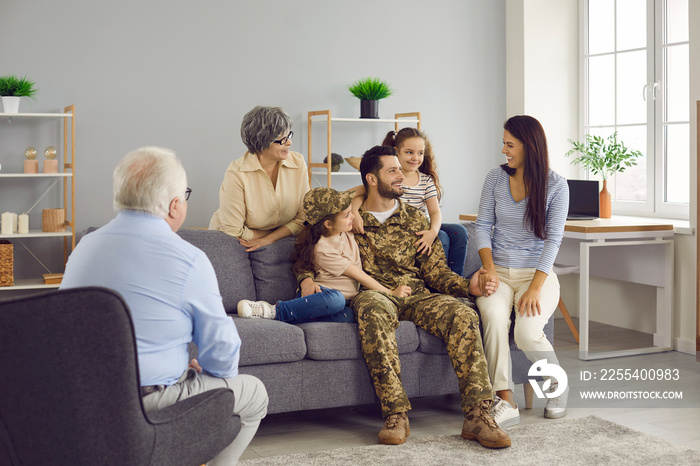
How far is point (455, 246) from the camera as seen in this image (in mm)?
3752

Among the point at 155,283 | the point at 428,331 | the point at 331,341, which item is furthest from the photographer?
the point at 428,331

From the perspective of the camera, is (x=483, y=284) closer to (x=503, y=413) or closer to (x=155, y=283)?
(x=503, y=413)

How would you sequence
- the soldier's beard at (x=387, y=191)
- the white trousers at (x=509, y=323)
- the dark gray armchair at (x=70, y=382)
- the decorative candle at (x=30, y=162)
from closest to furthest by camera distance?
the dark gray armchair at (x=70, y=382) → the white trousers at (x=509, y=323) → the soldier's beard at (x=387, y=191) → the decorative candle at (x=30, y=162)

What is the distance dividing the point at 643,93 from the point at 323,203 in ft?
9.56

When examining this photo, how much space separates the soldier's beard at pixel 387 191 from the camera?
3.45 m

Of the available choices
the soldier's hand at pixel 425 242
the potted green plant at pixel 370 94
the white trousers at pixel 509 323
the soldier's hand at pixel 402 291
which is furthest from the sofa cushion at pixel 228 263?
the potted green plant at pixel 370 94

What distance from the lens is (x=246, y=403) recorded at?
81.3 inches

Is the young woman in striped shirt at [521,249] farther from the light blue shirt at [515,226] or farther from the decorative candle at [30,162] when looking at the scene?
the decorative candle at [30,162]

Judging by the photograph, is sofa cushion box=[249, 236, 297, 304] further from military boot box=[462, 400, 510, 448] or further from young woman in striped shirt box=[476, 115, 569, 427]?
military boot box=[462, 400, 510, 448]

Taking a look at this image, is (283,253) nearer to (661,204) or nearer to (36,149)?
(36,149)

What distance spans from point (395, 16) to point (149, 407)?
4.32 meters

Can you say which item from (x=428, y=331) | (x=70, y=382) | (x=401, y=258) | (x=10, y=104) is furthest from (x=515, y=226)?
(x=10, y=104)

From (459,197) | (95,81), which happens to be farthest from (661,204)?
(95,81)

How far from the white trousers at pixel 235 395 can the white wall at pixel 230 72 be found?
120 inches
